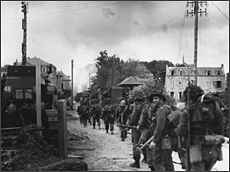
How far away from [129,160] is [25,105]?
3.88m

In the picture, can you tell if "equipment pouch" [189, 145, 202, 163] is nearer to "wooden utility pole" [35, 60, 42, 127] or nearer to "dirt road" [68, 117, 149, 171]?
"dirt road" [68, 117, 149, 171]

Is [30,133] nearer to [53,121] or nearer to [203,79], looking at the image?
[53,121]

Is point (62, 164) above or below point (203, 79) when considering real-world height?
below

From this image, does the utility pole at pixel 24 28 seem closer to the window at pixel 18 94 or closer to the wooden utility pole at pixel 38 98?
the window at pixel 18 94

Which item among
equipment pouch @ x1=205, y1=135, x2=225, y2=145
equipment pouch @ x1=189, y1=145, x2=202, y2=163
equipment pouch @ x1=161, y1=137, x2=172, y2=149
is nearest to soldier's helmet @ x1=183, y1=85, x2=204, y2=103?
equipment pouch @ x1=205, y1=135, x2=225, y2=145

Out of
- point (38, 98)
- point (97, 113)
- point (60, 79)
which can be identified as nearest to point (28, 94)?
point (38, 98)

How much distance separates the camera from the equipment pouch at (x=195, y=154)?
543 centimetres

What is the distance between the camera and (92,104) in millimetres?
25000

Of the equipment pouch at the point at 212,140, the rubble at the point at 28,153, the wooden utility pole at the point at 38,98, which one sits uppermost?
the wooden utility pole at the point at 38,98

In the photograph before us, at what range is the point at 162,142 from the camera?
6.27m

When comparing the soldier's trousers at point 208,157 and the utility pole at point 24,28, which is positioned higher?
the utility pole at point 24,28

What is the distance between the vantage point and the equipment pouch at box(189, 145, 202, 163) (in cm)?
543

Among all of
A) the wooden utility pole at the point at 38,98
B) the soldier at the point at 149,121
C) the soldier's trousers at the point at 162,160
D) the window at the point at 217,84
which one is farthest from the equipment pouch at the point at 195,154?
the window at the point at 217,84

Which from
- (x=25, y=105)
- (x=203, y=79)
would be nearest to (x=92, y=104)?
(x=203, y=79)
